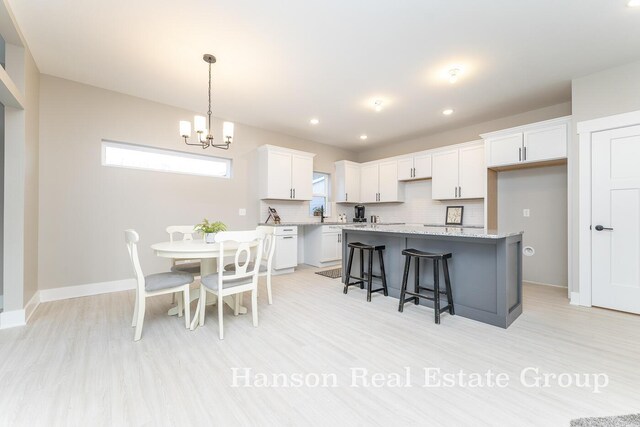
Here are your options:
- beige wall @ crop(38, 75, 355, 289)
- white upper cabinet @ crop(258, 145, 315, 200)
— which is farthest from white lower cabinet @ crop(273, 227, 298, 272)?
beige wall @ crop(38, 75, 355, 289)

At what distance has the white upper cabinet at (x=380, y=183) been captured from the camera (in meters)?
5.88

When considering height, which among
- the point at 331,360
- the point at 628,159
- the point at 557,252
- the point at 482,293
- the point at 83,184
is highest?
the point at 628,159

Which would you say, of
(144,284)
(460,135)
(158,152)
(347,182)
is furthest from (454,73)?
(158,152)

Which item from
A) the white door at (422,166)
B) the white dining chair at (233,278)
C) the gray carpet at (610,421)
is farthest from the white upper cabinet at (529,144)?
the white dining chair at (233,278)

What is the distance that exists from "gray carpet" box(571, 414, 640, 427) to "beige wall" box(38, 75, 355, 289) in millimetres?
4628

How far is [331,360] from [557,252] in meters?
4.09

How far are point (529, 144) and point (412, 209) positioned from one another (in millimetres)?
2466

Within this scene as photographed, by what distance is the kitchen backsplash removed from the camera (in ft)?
16.3

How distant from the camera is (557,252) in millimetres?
4012

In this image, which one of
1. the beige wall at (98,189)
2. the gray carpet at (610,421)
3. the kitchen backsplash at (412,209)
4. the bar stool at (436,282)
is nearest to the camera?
the gray carpet at (610,421)

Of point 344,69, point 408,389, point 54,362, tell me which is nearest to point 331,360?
point 408,389

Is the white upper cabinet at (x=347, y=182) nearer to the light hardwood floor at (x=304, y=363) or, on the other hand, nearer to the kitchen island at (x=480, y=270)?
the kitchen island at (x=480, y=270)

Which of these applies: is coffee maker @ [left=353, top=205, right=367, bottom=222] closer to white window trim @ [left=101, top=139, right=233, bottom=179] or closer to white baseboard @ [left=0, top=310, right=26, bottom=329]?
white window trim @ [left=101, top=139, right=233, bottom=179]

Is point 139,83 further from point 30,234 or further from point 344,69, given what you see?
point 344,69
